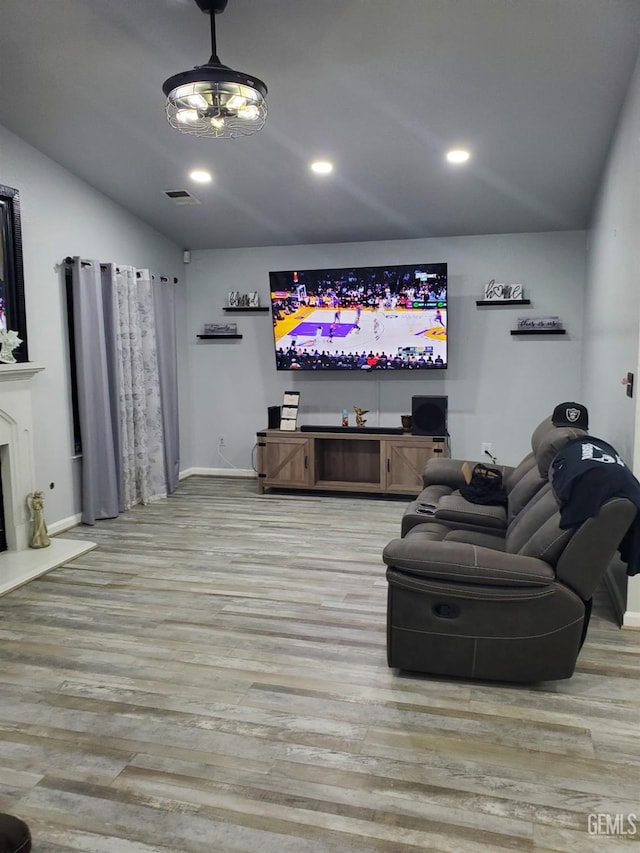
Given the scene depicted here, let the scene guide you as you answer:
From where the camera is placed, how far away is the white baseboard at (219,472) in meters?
6.88

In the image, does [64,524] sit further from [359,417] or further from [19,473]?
[359,417]

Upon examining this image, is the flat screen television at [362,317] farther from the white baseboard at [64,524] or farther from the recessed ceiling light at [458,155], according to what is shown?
the white baseboard at [64,524]

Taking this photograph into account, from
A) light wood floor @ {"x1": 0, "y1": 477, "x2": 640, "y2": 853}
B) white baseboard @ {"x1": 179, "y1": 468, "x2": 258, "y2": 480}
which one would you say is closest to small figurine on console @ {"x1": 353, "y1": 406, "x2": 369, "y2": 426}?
white baseboard @ {"x1": 179, "y1": 468, "x2": 258, "y2": 480}

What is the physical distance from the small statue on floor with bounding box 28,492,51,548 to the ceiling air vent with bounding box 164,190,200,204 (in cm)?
276

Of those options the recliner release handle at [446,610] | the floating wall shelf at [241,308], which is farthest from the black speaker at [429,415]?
the recliner release handle at [446,610]

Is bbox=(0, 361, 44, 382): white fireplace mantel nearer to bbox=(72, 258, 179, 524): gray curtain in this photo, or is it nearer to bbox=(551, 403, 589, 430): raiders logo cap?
bbox=(72, 258, 179, 524): gray curtain

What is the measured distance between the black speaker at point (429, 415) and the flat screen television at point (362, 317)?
352 millimetres

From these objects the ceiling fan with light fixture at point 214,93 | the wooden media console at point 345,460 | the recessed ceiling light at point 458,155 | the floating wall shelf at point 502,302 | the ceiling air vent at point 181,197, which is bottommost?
the wooden media console at point 345,460

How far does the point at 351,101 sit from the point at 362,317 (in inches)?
91.9

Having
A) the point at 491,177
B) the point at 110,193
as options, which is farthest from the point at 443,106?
the point at 110,193

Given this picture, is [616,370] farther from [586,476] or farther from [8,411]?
[8,411]

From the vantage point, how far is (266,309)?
6.61 metres

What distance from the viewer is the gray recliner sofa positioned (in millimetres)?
2451

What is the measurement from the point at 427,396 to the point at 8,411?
355 centimetres
